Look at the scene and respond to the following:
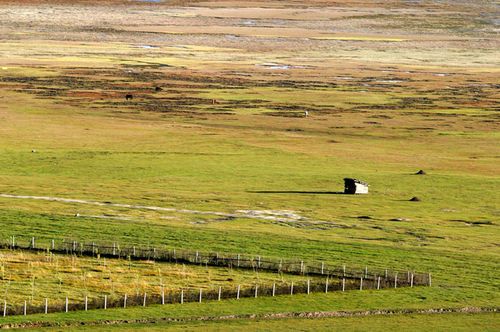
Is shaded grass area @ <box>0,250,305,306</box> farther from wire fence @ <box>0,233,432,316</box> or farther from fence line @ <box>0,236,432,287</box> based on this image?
fence line @ <box>0,236,432,287</box>

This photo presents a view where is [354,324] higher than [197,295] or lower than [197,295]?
lower

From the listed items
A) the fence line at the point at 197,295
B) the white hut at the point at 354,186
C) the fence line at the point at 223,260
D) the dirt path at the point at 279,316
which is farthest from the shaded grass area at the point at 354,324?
the white hut at the point at 354,186

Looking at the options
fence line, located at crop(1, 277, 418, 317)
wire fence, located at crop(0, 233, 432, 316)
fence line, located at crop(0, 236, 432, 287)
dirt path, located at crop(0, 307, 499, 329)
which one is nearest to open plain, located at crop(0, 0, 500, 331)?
dirt path, located at crop(0, 307, 499, 329)

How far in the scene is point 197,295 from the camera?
240 ft

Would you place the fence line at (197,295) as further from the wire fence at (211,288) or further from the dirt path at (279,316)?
the dirt path at (279,316)

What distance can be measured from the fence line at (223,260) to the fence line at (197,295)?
1.56 metres

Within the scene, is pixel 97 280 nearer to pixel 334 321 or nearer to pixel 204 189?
pixel 334 321

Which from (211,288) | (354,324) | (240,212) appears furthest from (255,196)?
(354,324)

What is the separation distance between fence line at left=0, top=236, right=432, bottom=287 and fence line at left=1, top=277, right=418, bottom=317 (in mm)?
1556

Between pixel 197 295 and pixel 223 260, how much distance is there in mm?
10311

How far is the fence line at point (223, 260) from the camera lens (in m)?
79.9

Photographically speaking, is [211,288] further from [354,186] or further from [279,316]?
[354,186]

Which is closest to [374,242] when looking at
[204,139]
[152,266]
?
[152,266]

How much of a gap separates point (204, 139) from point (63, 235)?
58.4 metres
